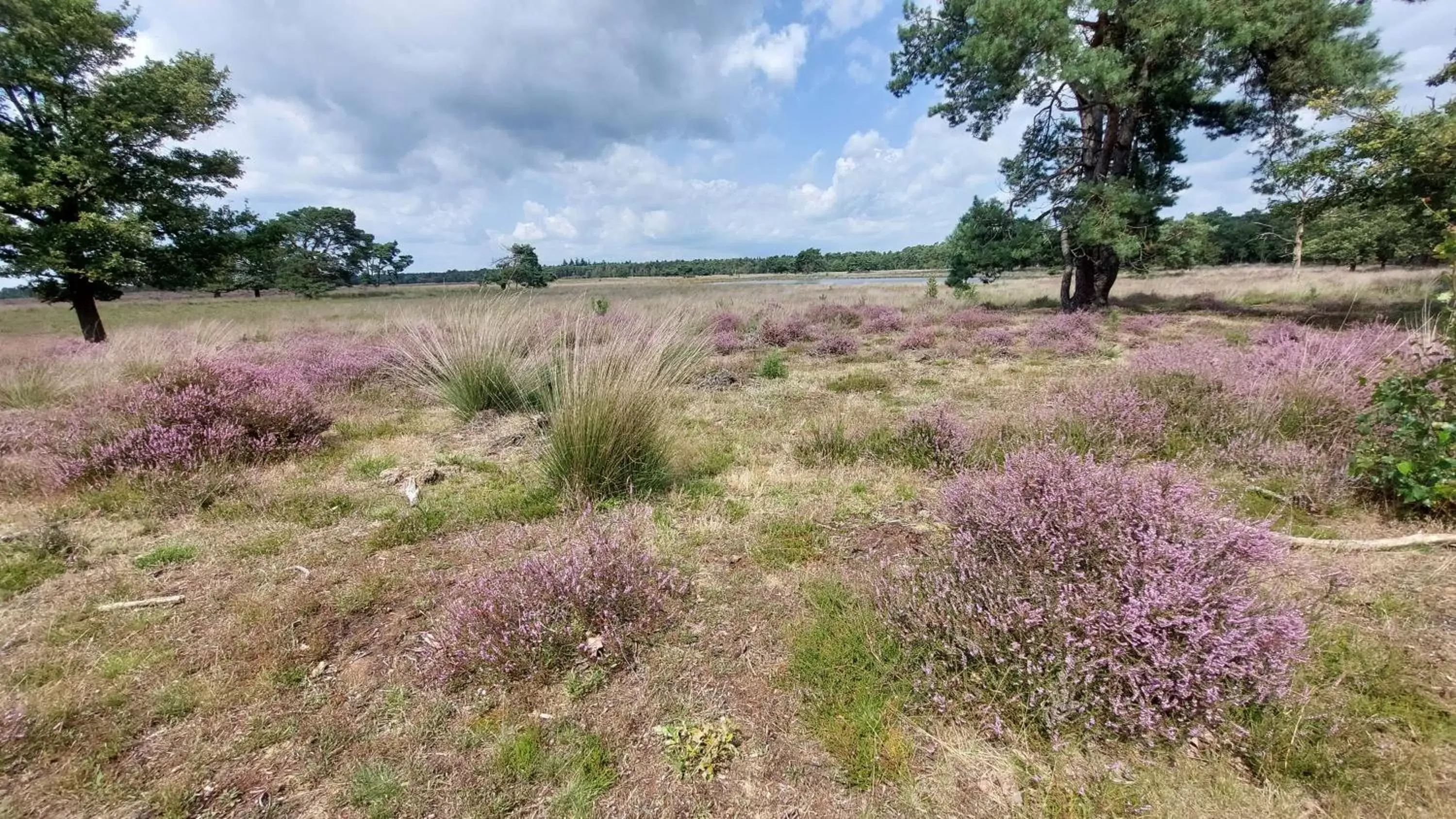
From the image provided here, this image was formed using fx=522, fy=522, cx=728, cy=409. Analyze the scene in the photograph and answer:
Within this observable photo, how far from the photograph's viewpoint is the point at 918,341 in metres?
11.7

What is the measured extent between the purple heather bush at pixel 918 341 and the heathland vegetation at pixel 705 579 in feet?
11.1

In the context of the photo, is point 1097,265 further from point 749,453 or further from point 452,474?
point 452,474

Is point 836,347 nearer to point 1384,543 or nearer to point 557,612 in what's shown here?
point 1384,543

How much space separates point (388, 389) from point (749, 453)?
19.5 ft

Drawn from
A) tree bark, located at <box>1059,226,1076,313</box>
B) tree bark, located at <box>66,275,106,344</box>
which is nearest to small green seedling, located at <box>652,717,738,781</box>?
tree bark, located at <box>66,275,106,344</box>

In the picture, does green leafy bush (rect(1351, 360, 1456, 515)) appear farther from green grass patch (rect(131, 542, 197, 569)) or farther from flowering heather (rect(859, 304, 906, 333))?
flowering heather (rect(859, 304, 906, 333))

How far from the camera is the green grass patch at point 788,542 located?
3.04m

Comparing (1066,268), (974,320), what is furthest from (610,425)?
(1066,268)

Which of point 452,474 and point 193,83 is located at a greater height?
point 193,83

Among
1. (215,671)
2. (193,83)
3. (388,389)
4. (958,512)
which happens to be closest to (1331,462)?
(958,512)

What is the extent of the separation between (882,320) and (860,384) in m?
8.45

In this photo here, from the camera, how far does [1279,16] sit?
11672 mm

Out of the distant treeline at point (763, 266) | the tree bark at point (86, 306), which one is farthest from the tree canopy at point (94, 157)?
the distant treeline at point (763, 266)

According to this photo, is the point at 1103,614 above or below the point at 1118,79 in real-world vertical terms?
below
